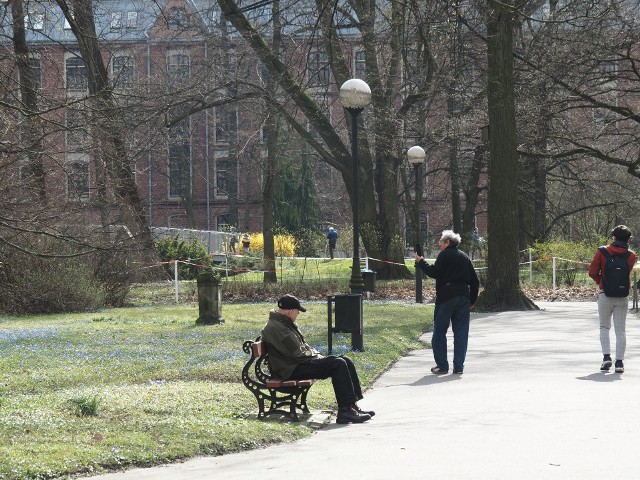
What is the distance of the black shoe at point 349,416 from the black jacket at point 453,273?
4279 millimetres

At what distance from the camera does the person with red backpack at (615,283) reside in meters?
14.0

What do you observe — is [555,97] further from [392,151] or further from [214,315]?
[214,315]

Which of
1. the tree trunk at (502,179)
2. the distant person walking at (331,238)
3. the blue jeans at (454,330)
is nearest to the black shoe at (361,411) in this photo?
the blue jeans at (454,330)

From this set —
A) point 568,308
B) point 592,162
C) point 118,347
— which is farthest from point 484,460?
point 592,162

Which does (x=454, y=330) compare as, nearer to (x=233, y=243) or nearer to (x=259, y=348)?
(x=259, y=348)

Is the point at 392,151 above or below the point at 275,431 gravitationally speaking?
above

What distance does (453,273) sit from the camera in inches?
567

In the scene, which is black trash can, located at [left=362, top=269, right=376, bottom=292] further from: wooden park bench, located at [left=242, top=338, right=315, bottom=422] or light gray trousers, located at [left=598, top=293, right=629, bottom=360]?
wooden park bench, located at [left=242, top=338, right=315, bottom=422]

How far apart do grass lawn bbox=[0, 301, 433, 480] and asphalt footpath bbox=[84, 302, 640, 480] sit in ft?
1.12

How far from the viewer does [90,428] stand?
9.29 meters

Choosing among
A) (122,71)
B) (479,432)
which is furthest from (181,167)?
(479,432)

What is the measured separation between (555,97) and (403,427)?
69.6 feet

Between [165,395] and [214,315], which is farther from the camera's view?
[214,315]

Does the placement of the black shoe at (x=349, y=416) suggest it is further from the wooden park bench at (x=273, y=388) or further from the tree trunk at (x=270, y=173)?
the tree trunk at (x=270, y=173)
